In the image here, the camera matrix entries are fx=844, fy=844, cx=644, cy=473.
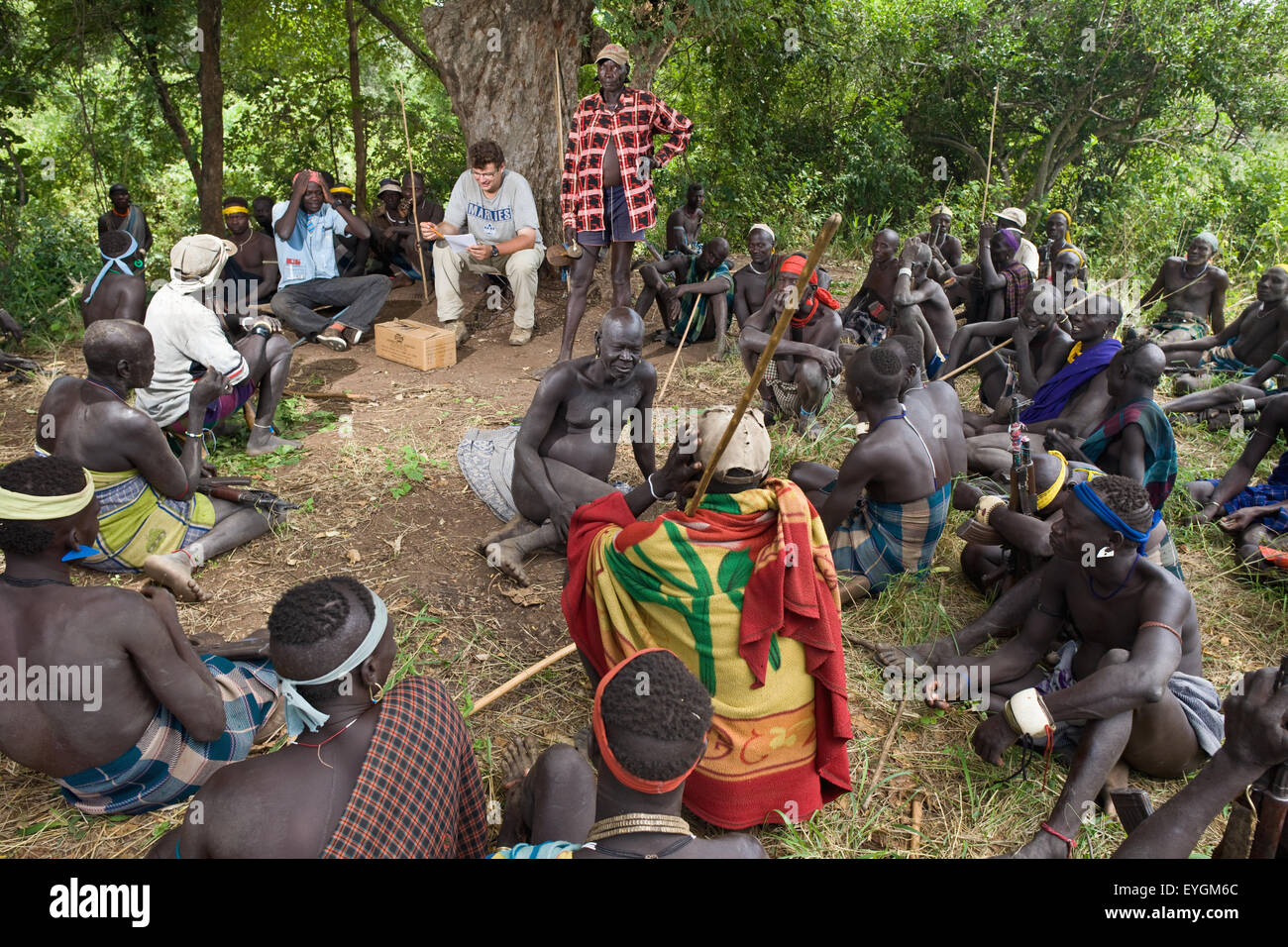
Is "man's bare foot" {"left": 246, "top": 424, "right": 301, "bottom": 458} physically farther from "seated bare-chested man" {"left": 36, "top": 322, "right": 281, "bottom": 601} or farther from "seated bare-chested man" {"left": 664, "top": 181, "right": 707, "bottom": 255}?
"seated bare-chested man" {"left": 664, "top": 181, "right": 707, "bottom": 255}

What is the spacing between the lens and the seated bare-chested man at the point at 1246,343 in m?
6.37

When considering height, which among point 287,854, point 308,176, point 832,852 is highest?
point 308,176

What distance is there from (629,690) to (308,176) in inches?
270

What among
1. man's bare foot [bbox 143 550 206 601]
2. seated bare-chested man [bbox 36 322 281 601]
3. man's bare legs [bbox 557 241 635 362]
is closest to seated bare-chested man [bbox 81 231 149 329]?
seated bare-chested man [bbox 36 322 281 601]

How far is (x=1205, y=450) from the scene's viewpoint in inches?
230

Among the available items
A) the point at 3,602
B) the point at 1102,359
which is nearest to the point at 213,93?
the point at 3,602

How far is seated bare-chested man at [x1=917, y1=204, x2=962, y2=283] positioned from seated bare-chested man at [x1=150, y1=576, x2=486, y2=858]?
244 inches

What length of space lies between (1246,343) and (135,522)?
25.1 feet

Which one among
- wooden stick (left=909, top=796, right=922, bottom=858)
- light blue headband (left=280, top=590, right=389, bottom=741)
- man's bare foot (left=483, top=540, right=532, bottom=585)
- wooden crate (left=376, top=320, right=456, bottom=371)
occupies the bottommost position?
wooden stick (left=909, top=796, right=922, bottom=858)

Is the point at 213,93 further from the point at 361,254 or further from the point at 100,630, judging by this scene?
the point at 100,630

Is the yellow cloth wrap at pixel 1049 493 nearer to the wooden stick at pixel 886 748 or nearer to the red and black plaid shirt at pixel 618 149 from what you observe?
the wooden stick at pixel 886 748

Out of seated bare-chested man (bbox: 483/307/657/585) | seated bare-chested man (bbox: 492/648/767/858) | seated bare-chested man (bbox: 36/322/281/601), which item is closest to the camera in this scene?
seated bare-chested man (bbox: 492/648/767/858)

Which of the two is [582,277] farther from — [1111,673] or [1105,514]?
[1111,673]

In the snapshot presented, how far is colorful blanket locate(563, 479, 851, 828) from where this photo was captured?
2543 mm
